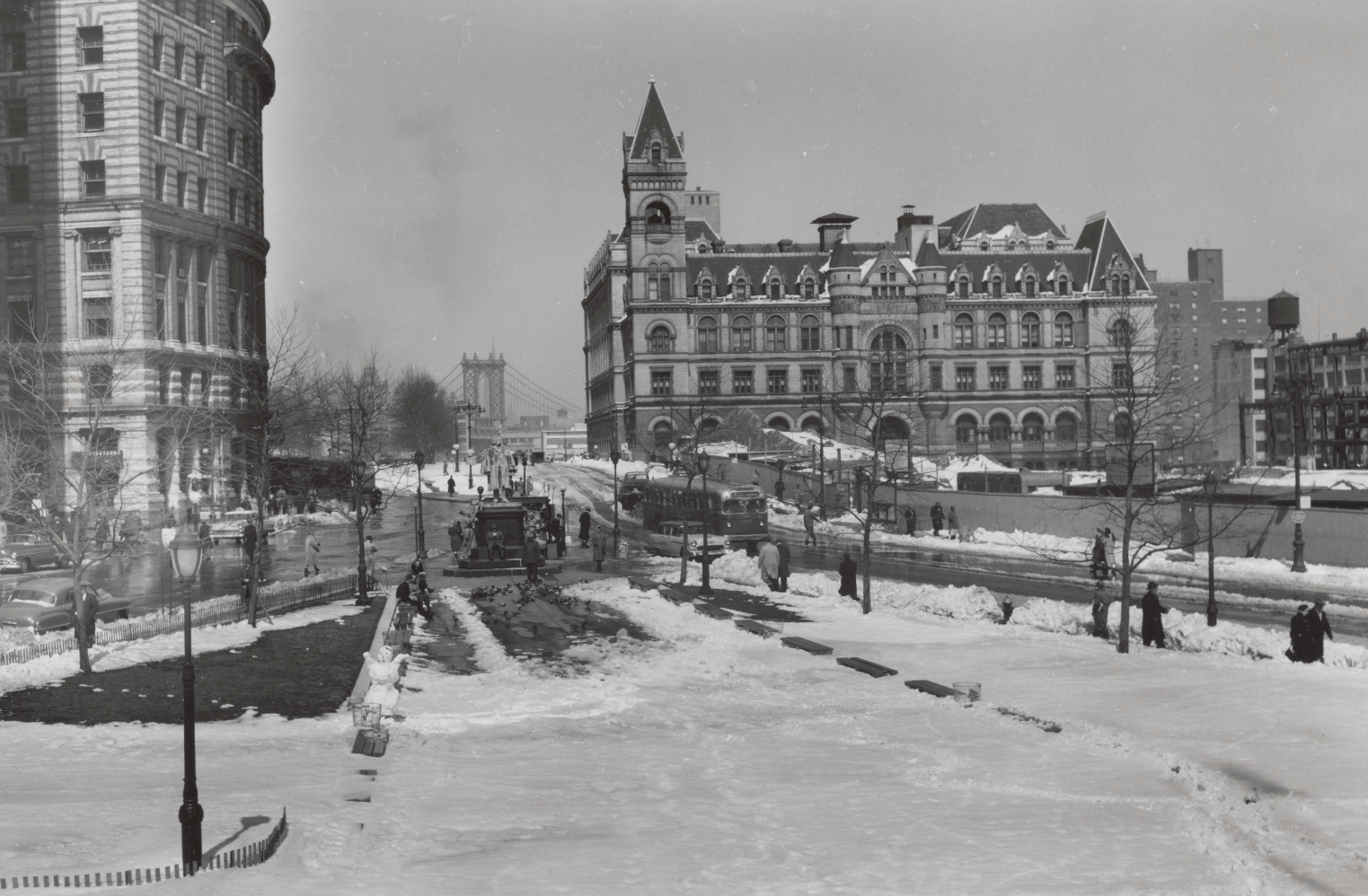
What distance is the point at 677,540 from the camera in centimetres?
5512

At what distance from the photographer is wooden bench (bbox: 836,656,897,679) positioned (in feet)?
73.7

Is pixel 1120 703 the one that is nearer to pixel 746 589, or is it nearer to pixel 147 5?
pixel 746 589

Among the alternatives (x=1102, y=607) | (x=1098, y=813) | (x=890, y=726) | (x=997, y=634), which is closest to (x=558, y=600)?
(x=997, y=634)

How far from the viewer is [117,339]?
5934 cm

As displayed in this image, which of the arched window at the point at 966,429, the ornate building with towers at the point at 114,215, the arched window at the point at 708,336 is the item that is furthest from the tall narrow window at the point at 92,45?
the arched window at the point at 966,429

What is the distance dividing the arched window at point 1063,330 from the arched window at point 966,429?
33.2ft

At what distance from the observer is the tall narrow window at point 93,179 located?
198 feet

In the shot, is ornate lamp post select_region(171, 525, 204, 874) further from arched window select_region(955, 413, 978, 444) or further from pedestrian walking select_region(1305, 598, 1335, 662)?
arched window select_region(955, 413, 978, 444)

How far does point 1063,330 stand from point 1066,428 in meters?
8.45

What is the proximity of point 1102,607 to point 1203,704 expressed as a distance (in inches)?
276

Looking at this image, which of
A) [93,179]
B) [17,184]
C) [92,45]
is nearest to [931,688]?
[93,179]

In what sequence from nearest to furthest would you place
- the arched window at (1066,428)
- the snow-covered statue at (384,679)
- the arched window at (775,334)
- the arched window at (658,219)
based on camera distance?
the snow-covered statue at (384,679)
the arched window at (658,219)
the arched window at (775,334)
the arched window at (1066,428)

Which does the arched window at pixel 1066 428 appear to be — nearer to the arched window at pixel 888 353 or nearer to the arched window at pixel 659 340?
the arched window at pixel 888 353

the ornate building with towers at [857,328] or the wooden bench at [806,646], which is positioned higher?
the ornate building with towers at [857,328]
